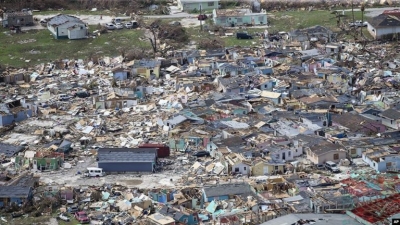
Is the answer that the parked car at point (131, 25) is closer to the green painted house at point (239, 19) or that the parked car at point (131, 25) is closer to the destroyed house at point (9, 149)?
the green painted house at point (239, 19)

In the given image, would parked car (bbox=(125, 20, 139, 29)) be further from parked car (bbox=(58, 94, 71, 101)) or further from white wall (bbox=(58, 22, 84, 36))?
parked car (bbox=(58, 94, 71, 101))

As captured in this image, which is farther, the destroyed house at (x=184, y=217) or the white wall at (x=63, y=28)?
the white wall at (x=63, y=28)

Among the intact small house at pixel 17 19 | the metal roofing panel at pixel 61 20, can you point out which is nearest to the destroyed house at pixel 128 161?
the metal roofing panel at pixel 61 20

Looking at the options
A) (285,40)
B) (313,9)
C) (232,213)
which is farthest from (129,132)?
(313,9)

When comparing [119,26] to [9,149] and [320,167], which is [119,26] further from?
[320,167]

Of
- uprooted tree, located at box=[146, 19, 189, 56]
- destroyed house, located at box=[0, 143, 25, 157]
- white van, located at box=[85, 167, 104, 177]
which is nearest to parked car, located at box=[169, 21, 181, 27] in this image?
uprooted tree, located at box=[146, 19, 189, 56]

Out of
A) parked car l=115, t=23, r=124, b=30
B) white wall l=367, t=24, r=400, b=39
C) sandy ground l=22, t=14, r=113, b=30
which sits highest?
sandy ground l=22, t=14, r=113, b=30
